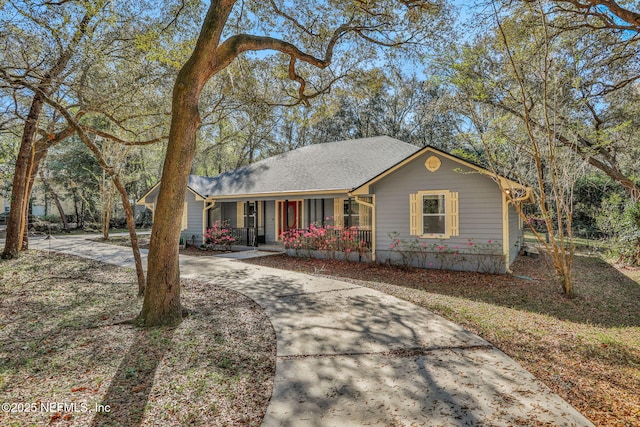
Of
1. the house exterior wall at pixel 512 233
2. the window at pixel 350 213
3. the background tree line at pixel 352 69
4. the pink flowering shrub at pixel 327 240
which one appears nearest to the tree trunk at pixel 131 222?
the background tree line at pixel 352 69

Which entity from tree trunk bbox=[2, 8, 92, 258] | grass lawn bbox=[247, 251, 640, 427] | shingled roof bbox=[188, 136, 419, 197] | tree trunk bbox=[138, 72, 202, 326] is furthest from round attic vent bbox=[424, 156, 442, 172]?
tree trunk bbox=[2, 8, 92, 258]

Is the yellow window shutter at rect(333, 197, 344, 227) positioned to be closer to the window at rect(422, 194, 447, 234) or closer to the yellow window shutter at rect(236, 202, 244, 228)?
the window at rect(422, 194, 447, 234)

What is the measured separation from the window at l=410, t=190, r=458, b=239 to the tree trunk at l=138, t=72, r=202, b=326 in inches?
295

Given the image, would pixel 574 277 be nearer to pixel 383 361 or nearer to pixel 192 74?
pixel 383 361

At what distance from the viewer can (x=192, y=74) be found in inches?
198

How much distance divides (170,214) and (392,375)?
11.8 feet

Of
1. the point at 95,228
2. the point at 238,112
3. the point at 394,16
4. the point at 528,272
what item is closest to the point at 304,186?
the point at 238,112

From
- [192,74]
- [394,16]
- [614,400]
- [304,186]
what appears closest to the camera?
[614,400]

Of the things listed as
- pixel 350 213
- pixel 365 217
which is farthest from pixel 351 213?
pixel 365 217

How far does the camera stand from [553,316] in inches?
239

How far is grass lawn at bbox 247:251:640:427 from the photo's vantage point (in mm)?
3291

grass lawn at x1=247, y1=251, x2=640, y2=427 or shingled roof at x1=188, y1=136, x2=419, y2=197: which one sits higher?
shingled roof at x1=188, y1=136, x2=419, y2=197

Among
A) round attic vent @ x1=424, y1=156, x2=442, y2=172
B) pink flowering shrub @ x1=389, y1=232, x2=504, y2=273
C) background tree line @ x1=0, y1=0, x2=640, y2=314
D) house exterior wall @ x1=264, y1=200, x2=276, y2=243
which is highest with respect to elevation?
background tree line @ x1=0, y1=0, x2=640, y2=314

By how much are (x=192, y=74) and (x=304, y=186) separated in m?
8.26
